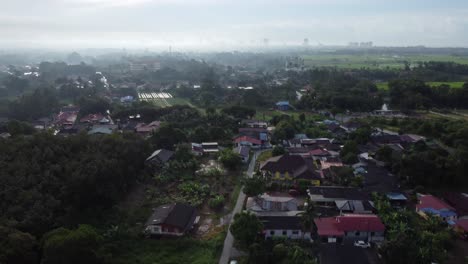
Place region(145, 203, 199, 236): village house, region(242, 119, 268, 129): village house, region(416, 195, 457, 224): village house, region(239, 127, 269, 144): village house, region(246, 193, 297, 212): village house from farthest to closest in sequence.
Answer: region(242, 119, 268, 129): village house → region(239, 127, 269, 144): village house → region(246, 193, 297, 212): village house → region(416, 195, 457, 224): village house → region(145, 203, 199, 236): village house

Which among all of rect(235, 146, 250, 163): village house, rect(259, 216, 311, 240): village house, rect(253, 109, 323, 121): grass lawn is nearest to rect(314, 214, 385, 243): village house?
rect(259, 216, 311, 240): village house

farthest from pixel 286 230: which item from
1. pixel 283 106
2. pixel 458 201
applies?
pixel 283 106

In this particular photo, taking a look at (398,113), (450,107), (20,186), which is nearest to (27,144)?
(20,186)

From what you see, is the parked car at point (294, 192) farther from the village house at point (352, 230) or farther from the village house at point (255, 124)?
the village house at point (255, 124)

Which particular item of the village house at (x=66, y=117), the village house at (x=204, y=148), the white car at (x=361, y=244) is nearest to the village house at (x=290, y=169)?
→ the village house at (x=204, y=148)

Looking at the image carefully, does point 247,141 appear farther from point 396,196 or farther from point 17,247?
point 17,247

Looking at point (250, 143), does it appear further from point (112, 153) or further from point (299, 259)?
point (299, 259)

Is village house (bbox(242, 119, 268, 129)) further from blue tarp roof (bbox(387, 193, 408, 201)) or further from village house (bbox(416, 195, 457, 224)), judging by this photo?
village house (bbox(416, 195, 457, 224))
